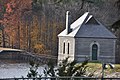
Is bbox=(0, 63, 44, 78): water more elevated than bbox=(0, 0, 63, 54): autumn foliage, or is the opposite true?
bbox=(0, 0, 63, 54): autumn foliage

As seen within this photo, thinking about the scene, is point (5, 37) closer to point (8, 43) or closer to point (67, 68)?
point (8, 43)

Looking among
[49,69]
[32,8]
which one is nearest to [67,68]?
[49,69]

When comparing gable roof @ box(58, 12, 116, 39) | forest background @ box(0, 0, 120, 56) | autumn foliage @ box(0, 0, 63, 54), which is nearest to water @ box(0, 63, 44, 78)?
gable roof @ box(58, 12, 116, 39)

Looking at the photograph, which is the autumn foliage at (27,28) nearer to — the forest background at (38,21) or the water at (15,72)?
the forest background at (38,21)

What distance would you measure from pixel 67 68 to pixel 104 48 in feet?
89.6

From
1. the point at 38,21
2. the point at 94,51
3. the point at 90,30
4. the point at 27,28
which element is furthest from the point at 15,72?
the point at 38,21

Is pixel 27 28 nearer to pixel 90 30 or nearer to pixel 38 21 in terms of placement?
Answer: pixel 38 21

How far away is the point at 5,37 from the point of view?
1946 inches

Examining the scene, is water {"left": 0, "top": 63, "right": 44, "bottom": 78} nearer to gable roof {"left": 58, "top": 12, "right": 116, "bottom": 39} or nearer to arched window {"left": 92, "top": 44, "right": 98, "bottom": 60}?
gable roof {"left": 58, "top": 12, "right": 116, "bottom": 39}

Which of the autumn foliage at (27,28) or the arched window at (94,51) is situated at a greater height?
the autumn foliage at (27,28)

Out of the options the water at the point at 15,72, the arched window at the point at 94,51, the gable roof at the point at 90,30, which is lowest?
the water at the point at 15,72

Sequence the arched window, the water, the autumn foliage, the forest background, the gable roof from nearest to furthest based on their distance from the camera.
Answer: the water
the gable roof
the arched window
the forest background
the autumn foliage

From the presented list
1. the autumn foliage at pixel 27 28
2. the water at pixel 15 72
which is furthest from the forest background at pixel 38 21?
the water at pixel 15 72

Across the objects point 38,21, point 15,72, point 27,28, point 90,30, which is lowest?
point 15,72
